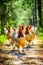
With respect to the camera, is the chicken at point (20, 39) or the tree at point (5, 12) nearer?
the chicken at point (20, 39)

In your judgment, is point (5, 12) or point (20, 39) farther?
point (5, 12)

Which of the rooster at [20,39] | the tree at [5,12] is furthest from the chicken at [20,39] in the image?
the tree at [5,12]

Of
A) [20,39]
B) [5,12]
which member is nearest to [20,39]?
[20,39]

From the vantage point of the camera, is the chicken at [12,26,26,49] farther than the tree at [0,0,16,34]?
No

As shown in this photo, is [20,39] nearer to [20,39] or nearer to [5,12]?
[20,39]

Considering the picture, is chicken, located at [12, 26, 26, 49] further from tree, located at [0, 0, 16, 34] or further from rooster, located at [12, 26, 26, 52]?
tree, located at [0, 0, 16, 34]

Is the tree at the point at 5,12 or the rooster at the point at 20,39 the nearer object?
the rooster at the point at 20,39

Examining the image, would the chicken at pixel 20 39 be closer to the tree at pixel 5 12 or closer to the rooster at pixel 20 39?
the rooster at pixel 20 39

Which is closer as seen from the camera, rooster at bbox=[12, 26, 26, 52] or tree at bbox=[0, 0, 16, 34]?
rooster at bbox=[12, 26, 26, 52]

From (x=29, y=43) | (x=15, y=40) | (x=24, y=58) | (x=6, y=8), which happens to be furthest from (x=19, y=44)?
(x=6, y=8)

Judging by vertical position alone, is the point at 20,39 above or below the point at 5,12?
below

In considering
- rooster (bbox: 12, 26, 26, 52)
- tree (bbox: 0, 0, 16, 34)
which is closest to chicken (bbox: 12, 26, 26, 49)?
rooster (bbox: 12, 26, 26, 52)

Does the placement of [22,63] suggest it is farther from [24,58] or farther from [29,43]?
[29,43]

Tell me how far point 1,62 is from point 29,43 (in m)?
3.81
